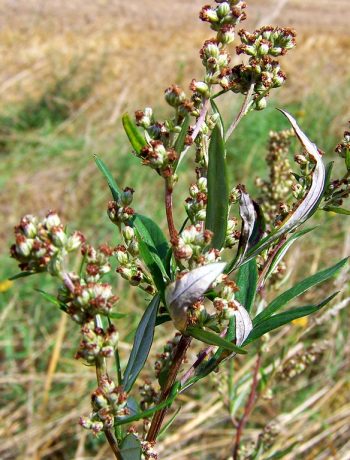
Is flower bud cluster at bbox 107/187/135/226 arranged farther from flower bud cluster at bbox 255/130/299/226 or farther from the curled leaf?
flower bud cluster at bbox 255/130/299/226

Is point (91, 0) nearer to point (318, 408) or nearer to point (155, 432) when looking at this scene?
point (318, 408)

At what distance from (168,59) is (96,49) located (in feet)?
3.78

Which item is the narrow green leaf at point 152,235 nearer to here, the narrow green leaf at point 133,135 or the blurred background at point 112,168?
the narrow green leaf at point 133,135

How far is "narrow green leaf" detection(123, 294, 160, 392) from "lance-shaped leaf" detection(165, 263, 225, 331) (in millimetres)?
84

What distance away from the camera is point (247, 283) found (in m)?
1.00

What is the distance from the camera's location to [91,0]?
10.7m

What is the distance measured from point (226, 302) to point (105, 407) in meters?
0.23

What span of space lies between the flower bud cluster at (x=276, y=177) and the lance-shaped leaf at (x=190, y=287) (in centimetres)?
79

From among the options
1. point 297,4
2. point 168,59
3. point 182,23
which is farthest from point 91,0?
point 297,4

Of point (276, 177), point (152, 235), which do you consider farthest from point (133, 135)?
point (276, 177)

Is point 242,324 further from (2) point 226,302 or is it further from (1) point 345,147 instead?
(1) point 345,147

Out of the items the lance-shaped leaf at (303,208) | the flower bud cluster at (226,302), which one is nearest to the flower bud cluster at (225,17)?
the lance-shaped leaf at (303,208)

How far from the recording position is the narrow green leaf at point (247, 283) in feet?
3.22

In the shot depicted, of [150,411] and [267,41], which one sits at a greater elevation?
[267,41]
